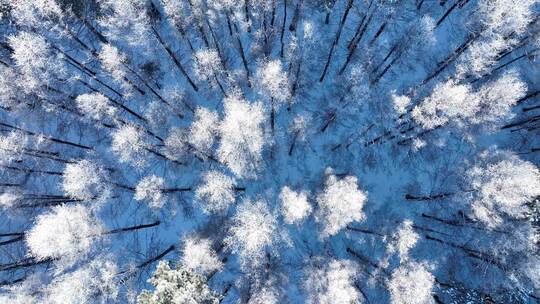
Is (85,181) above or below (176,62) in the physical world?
below

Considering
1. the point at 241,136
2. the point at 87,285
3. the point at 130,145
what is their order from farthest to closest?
the point at 130,145 < the point at 241,136 < the point at 87,285

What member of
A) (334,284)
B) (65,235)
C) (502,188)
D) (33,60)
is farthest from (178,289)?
(502,188)

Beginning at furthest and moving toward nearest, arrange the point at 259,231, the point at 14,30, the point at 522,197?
the point at 14,30 → the point at 259,231 → the point at 522,197

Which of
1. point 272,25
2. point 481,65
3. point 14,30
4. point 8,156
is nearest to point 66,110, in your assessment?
point 8,156

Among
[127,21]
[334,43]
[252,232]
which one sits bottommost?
[252,232]

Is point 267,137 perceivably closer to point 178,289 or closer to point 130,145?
point 130,145

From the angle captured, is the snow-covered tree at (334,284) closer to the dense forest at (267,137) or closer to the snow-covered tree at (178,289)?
the dense forest at (267,137)

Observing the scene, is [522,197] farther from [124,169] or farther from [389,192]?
[124,169]
